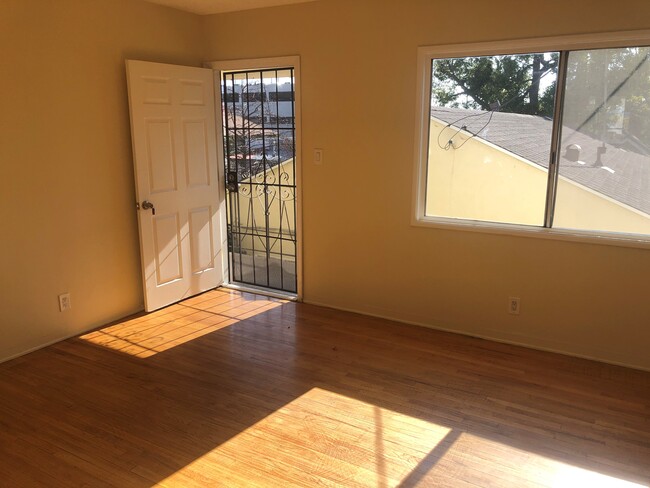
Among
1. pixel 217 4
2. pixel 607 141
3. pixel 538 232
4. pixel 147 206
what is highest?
pixel 217 4

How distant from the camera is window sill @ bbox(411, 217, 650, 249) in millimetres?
3283

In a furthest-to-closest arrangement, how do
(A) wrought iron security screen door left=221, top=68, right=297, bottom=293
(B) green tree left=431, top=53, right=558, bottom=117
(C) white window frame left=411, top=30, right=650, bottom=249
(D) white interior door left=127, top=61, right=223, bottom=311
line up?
(A) wrought iron security screen door left=221, top=68, right=297, bottom=293
(D) white interior door left=127, top=61, right=223, bottom=311
(B) green tree left=431, top=53, right=558, bottom=117
(C) white window frame left=411, top=30, right=650, bottom=249

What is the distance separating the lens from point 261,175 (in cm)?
474

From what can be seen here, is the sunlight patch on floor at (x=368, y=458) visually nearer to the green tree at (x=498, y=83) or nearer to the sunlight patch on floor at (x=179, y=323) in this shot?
the sunlight patch on floor at (x=179, y=323)

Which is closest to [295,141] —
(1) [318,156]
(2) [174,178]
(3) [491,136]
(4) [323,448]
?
(1) [318,156]

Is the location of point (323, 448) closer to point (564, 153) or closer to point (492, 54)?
point (564, 153)

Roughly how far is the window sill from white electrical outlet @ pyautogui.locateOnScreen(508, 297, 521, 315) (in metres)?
0.48

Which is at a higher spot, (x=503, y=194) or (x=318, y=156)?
(x=318, y=156)

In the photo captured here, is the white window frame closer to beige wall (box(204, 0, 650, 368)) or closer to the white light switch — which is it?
beige wall (box(204, 0, 650, 368))

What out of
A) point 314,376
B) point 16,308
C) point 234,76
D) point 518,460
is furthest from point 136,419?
point 234,76

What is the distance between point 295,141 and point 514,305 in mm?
2235

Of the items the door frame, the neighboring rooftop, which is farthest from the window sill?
the door frame

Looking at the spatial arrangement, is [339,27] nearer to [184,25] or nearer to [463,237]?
[184,25]

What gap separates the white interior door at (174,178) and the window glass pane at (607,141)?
2939 millimetres
